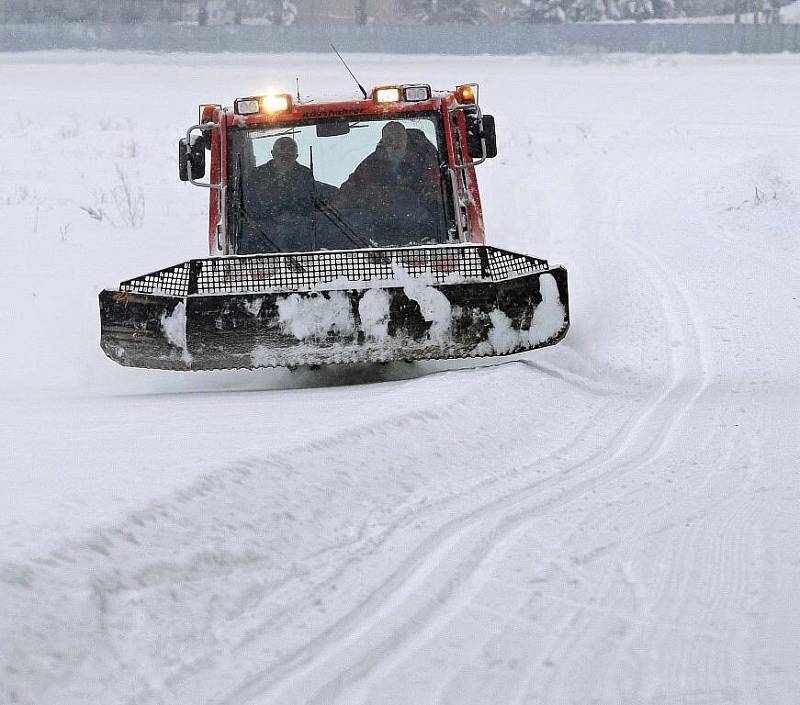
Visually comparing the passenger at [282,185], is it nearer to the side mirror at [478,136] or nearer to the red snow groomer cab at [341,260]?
the red snow groomer cab at [341,260]

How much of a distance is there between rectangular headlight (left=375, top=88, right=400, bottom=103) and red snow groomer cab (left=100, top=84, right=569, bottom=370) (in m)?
0.01

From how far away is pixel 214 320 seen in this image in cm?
600

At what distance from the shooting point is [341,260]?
616cm

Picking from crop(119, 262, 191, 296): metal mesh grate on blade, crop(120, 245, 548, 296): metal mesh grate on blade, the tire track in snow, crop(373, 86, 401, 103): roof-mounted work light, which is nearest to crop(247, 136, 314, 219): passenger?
crop(373, 86, 401, 103): roof-mounted work light

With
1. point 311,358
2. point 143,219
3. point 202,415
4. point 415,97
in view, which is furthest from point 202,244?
point 202,415

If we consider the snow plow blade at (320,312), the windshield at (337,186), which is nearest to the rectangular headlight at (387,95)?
the windshield at (337,186)

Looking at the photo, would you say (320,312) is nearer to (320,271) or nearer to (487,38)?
(320,271)

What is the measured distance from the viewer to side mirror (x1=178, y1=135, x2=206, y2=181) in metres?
6.79

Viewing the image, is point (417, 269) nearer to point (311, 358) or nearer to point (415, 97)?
point (311, 358)

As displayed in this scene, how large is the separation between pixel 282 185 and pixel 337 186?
0.31m

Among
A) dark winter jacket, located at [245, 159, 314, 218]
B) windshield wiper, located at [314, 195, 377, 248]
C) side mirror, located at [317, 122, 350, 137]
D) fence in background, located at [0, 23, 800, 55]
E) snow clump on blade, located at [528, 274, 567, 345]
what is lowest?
snow clump on blade, located at [528, 274, 567, 345]

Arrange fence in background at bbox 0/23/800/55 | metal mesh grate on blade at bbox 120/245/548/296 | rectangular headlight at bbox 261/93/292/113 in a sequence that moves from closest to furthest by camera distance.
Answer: metal mesh grate on blade at bbox 120/245/548/296 → rectangular headlight at bbox 261/93/292/113 → fence in background at bbox 0/23/800/55

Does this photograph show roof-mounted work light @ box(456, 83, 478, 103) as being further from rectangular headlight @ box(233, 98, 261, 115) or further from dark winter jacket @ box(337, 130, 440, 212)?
rectangular headlight @ box(233, 98, 261, 115)

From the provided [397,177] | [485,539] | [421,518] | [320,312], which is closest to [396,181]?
[397,177]
